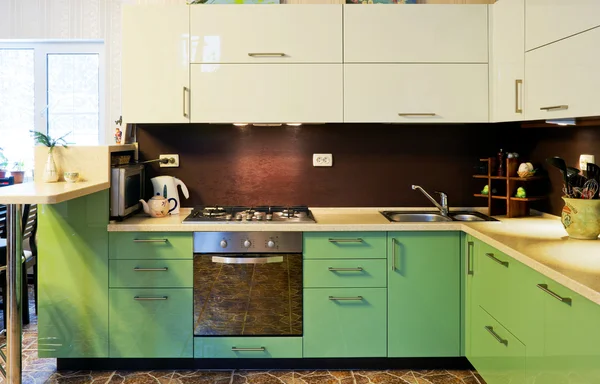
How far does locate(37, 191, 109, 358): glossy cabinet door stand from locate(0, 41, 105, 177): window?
1.22 m

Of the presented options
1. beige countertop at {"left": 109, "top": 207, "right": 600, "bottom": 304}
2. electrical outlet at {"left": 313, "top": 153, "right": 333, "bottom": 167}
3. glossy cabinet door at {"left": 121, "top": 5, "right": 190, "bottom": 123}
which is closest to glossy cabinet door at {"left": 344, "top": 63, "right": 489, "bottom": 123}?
electrical outlet at {"left": 313, "top": 153, "right": 333, "bottom": 167}

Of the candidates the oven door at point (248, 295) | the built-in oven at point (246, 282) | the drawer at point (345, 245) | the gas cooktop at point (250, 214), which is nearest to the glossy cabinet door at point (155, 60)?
the gas cooktop at point (250, 214)

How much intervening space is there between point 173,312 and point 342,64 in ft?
5.59

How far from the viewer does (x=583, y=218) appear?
7.92 ft

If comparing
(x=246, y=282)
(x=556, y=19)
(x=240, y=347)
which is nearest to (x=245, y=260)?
(x=246, y=282)

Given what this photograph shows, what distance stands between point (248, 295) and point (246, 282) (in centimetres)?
7

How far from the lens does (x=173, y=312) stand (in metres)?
3.00

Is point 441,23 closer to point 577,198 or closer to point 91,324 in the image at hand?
point 577,198

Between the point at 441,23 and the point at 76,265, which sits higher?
the point at 441,23

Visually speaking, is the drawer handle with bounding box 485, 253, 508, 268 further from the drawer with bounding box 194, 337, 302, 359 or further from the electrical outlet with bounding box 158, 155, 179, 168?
the electrical outlet with bounding box 158, 155, 179, 168

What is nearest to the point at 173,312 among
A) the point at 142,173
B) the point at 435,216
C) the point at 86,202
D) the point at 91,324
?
the point at 91,324

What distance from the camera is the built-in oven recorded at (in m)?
2.96

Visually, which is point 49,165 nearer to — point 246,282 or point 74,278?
point 74,278

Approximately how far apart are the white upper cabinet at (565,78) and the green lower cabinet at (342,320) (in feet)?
4.19
